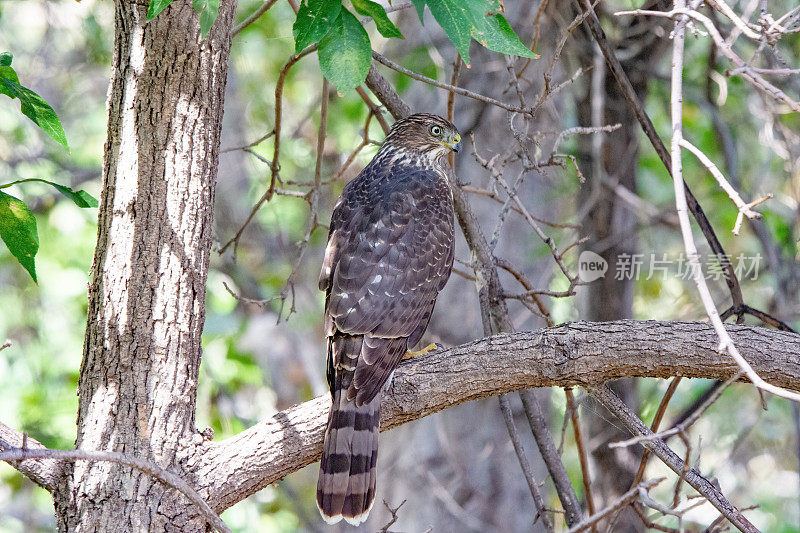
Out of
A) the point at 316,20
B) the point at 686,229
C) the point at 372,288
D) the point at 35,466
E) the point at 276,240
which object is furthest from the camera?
the point at 276,240

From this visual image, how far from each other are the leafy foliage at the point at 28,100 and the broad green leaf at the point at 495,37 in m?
1.05

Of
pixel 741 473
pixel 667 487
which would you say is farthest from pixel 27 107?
pixel 741 473

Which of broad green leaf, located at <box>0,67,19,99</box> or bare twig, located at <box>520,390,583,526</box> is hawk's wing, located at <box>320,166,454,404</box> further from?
broad green leaf, located at <box>0,67,19,99</box>

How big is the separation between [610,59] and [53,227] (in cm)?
392

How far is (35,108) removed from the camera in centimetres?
207

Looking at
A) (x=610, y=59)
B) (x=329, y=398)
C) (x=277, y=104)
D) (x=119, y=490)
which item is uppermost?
(x=610, y=59)

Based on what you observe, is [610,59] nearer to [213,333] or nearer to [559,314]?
[213,333]

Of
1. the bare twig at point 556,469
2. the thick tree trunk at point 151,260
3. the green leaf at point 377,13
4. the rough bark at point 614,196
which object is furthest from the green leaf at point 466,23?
the rough bark at point 614,196

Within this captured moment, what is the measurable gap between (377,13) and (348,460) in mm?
1396

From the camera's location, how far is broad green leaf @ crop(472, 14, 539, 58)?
1.83 metres

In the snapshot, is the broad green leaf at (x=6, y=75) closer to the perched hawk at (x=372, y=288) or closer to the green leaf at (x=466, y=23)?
the green leaf at (x=466, y=23)

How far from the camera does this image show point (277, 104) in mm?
3082
